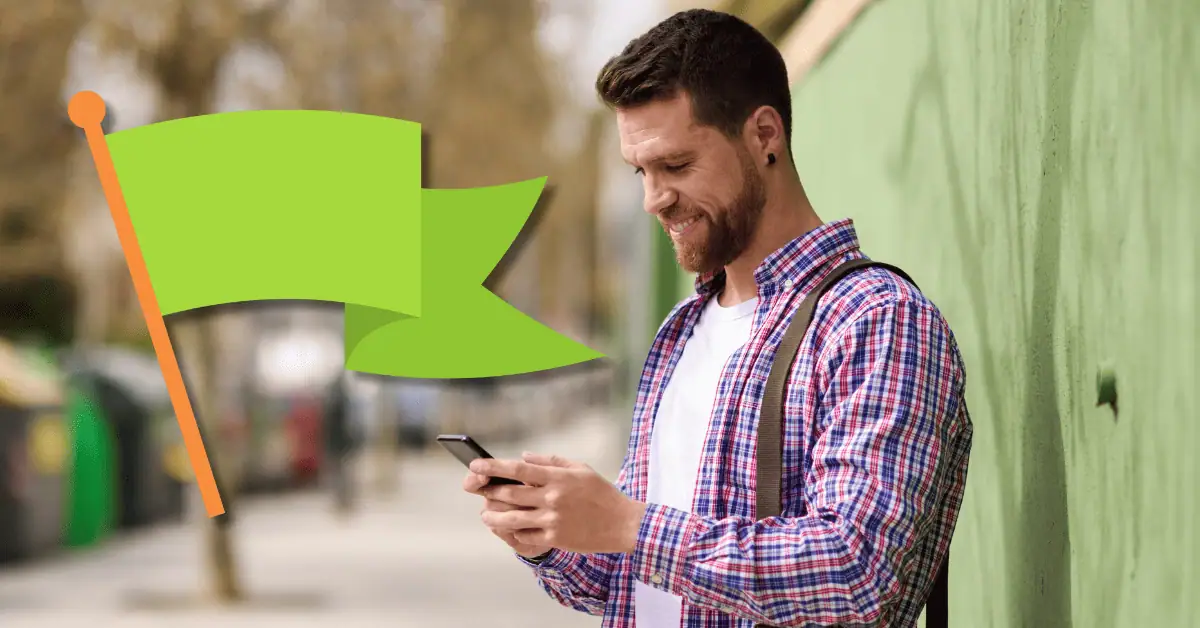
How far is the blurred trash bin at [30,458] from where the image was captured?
12.2 m

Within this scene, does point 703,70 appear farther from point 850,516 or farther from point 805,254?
point 850,516

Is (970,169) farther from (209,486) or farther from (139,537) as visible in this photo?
(139,537)

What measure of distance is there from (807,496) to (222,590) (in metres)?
9.93

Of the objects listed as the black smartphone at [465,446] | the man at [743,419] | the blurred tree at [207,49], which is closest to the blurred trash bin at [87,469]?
the blurred tree at [207,49]

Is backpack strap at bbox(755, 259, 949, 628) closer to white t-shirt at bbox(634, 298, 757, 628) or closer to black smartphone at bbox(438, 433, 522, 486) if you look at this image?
white t-shirt at bbox(634, 298, 757, 628)

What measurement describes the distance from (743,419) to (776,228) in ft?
1.21

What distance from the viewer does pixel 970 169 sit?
2865 millimetres

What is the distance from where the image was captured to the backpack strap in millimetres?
2066

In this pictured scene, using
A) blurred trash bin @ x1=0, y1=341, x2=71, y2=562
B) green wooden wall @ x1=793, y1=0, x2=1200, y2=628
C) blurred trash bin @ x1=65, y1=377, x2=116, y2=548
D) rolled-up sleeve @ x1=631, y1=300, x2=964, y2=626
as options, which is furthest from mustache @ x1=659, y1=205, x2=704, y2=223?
blurred trash bin @ x1=65, y1=377, x2=116, y2=548

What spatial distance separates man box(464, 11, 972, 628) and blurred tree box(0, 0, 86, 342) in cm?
1017

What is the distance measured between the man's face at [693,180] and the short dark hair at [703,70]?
0.02m

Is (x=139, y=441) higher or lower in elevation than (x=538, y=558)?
lower

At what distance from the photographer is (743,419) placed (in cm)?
216

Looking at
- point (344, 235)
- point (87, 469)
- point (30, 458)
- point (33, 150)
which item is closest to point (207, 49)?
point (30, 458)
